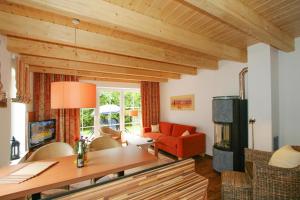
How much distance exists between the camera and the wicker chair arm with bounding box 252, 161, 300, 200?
1672mm

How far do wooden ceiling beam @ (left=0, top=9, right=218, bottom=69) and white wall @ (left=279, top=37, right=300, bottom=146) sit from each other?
1.75 metres

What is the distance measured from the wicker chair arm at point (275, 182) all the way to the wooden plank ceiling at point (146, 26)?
158cm

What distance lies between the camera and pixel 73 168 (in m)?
1.67

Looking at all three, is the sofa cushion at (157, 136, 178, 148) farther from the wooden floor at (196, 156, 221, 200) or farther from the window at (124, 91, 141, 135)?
the window at (124, 91, 141, 135)

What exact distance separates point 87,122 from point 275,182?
5.22 m

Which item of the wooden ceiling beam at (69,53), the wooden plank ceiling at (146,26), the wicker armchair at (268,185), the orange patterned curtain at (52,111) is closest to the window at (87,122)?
the orange patterned curtain at (52,111)

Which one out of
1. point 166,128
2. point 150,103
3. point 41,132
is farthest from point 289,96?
point 41,132

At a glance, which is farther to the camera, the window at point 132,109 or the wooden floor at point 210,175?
the window at point 132,109

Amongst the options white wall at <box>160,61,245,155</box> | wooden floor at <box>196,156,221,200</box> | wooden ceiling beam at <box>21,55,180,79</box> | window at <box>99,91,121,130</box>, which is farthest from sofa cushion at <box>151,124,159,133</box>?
wooden ceiling beam at <box>21,55,180,79</box>

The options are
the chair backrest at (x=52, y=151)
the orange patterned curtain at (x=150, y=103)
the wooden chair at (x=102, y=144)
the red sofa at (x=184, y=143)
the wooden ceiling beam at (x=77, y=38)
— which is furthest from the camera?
the orange patterned curtain at (x=150, y=103)

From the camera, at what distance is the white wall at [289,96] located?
2.77 meters

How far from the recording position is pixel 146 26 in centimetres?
197

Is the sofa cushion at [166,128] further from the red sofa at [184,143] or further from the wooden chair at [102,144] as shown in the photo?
the wooden chair at [102,144]

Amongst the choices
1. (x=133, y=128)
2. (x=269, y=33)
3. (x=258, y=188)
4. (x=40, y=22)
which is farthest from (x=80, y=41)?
(x=133, y=128)
